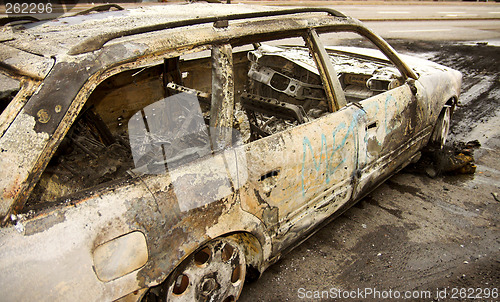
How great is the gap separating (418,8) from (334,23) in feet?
53.6

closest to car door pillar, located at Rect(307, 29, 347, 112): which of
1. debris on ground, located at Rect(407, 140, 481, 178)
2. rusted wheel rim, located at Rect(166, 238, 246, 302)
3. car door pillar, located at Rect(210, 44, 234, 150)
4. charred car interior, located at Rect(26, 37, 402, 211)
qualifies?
charred car interior, located at Rect(26, 37, 402, 211)

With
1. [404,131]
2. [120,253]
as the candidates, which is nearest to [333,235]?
[404,131]

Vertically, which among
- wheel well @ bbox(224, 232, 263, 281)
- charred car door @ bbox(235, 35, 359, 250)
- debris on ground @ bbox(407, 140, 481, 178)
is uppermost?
charred car door @ bbox(235, 35, 359, 250)

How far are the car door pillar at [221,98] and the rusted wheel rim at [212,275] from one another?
1.84ft

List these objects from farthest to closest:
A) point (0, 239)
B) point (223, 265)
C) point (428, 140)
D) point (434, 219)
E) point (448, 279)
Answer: point (428, 140), point (434, 219), point (448, 279), point (223, 265), point (0, 239)

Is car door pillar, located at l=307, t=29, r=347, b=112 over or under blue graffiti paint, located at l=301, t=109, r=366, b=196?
over

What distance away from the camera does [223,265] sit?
6.51 ft

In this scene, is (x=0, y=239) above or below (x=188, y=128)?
above

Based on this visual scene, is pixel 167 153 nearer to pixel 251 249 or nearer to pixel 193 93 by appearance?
pixel 193 93

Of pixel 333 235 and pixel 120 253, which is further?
pixel 333 235

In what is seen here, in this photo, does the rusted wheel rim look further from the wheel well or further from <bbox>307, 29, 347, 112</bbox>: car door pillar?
<bbox>307, 29, 347, 112</bbox>: car door pillar

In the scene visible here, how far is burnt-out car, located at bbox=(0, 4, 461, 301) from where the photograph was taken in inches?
54.2

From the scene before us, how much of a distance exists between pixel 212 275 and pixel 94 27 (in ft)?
5.37

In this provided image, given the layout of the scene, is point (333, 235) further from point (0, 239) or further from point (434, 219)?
point (0, 239)
